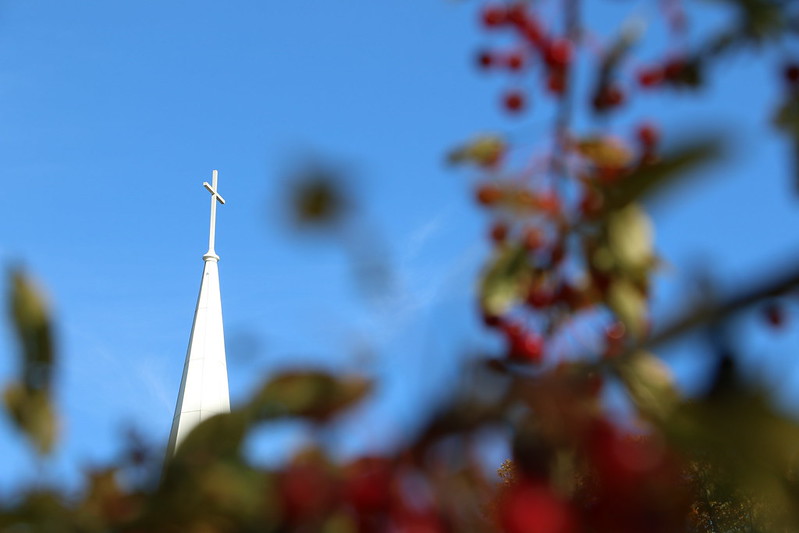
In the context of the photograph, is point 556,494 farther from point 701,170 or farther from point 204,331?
point 204,331

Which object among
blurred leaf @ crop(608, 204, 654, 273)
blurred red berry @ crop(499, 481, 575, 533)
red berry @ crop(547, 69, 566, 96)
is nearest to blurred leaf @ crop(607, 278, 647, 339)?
blurred leaf @ crop(608, 204, 654, 273)

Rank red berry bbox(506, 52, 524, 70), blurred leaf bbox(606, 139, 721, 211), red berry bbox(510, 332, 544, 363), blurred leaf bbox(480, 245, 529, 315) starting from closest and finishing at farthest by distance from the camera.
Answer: blurred leaf bbox(606, 139, 721, 211)
red berry bbox(510, 332, 544, 363)
blurred leaf bbox(480, 245, 529, 315)
red berry bbox(506, 52, 524, 70)

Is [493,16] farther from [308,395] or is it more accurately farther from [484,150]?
[308,395]

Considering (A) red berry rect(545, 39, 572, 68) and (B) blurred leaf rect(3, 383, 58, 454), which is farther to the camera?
(A) red berry rect(545, 39, 572, 68)

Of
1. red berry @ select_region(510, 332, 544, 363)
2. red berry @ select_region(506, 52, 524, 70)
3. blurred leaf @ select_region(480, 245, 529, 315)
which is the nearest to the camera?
red berry @ select_region(510, 332, 544, 363)

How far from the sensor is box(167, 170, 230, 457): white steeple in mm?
15992

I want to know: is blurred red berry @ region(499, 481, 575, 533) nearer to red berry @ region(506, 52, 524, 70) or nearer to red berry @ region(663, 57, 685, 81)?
red berry @ region(663, 57, 685, 81)

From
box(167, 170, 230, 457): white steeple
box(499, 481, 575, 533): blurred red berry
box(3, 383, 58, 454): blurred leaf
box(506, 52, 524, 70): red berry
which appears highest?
box(167, 170, 230, 457): white steeple

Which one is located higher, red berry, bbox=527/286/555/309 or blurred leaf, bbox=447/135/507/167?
blurred leaf, bbox=447/135/507/167

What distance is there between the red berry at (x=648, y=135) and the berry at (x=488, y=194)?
0.59ft

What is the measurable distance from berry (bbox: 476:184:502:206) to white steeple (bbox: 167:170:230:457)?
14713 mm

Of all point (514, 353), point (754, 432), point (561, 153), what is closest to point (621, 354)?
point (754, 432)

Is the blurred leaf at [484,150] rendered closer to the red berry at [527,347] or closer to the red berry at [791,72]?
the red berry at [527,347]

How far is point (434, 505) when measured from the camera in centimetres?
50
